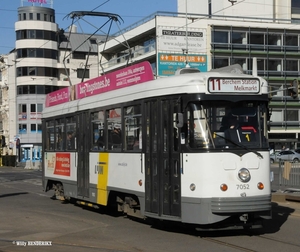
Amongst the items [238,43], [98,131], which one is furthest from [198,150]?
[238,43]

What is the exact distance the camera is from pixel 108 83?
47.2 ft

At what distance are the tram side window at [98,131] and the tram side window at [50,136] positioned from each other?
11.8ft

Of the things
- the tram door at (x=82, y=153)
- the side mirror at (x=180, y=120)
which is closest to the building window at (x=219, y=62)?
the tram door at (x=82, y=153)

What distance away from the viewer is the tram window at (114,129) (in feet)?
43.2

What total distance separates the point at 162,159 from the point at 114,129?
2.46m

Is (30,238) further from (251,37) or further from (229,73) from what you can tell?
(251,37)

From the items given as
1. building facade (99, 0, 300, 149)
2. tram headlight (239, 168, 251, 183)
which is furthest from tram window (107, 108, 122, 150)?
building facade (99, 0, 300, 149)

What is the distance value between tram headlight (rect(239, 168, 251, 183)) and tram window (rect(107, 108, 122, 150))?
3429 mm

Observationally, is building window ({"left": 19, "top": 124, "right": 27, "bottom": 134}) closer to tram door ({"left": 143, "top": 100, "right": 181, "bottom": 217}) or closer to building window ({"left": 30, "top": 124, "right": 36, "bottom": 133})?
building window ({"left": 30, "top": 124, "right": 36, "bottom": 133})

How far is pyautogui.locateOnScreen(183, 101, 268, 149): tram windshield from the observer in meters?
10.5

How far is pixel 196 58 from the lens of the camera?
2276 inches

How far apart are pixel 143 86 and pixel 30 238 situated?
3.72 metres

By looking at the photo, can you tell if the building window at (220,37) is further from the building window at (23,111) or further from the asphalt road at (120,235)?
the asphalt road at (120,235)

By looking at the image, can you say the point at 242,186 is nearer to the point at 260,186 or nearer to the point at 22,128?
the point at 260,186
